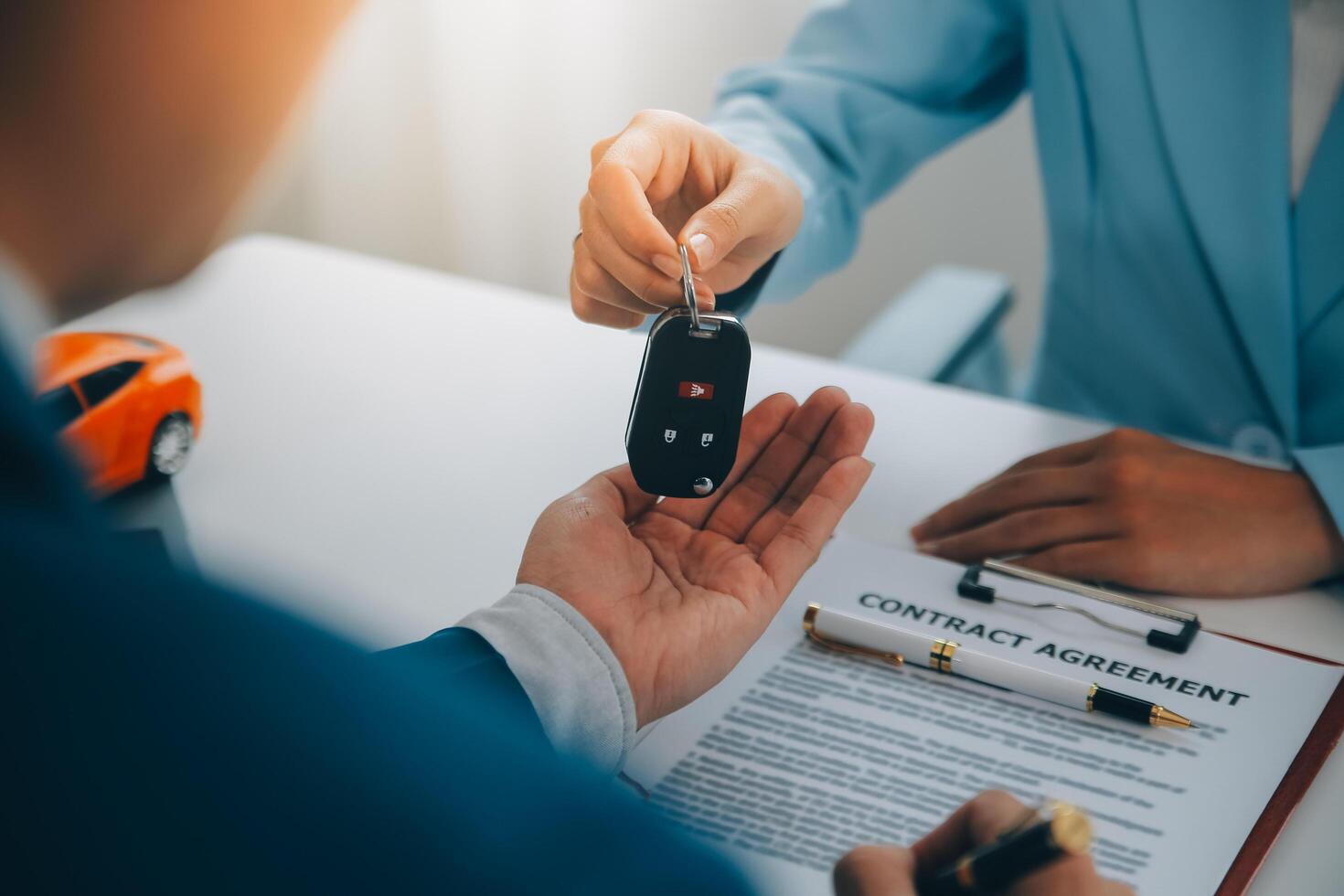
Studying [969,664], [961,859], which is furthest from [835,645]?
[961,859]

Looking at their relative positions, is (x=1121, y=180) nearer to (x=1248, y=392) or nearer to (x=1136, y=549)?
(x=1248, y=392)

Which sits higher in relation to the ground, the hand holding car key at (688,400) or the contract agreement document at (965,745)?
the hand holding car key at (688,400)

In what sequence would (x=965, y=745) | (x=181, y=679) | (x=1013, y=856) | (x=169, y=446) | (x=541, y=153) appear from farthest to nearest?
(x=541, y=153), (x=169, y=446), (x=965, y=745), (x=1013, y=856), (x=181, y=679)

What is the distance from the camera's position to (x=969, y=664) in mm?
483

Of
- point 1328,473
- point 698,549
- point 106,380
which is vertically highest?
point 106,380

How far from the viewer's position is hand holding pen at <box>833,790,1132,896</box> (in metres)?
0.34

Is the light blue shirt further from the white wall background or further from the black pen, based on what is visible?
the black pen

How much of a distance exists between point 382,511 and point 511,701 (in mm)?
195

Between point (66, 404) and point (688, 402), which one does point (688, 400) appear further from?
point (66, 404)

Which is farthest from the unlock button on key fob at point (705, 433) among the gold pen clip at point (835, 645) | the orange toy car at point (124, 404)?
the orange toy car at point (124, 404)

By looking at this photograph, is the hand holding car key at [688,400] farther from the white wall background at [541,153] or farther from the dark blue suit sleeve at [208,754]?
the dark blue suit sleeve at [208,754]

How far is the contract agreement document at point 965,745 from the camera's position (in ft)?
1.32

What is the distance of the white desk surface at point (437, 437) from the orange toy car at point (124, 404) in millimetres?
12

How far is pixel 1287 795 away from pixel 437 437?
418mm
